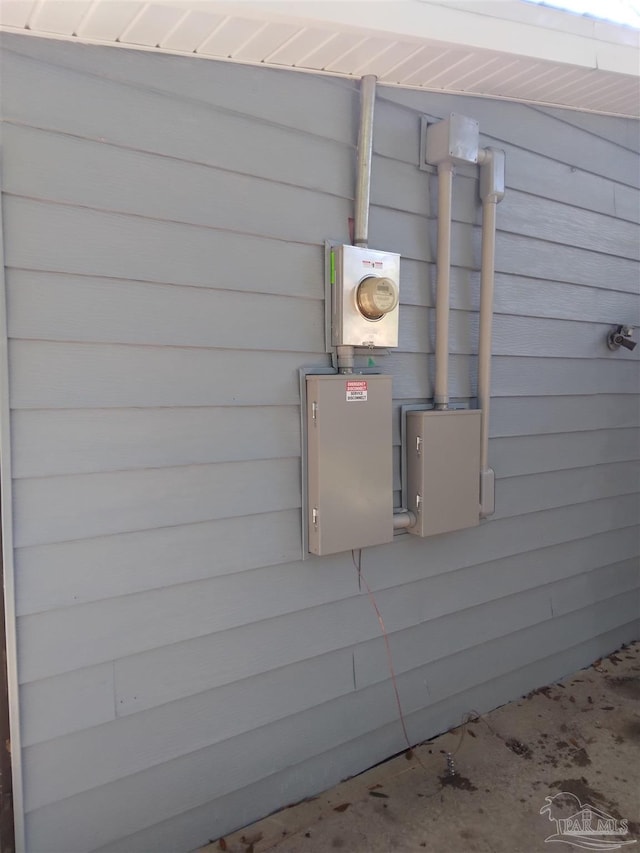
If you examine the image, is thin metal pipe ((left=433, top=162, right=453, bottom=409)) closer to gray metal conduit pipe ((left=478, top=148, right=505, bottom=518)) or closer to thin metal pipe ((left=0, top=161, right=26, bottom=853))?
gray metal conduit pipe ((left=478, top=148, right=505, bottom=518))

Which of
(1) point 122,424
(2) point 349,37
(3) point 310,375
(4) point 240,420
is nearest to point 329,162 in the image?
(2) point 349,37

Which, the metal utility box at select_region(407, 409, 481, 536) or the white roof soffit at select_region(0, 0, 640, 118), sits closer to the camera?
the white roof soffit at select_region(0, 0, 640, 118)

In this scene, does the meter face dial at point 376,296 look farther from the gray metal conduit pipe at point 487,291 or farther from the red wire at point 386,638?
the red wire at point 386,638

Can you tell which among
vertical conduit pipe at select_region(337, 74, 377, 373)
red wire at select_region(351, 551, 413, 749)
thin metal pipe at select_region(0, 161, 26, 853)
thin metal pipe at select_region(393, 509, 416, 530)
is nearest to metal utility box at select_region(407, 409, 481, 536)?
thin metal pipe at select_region(393, 509, 416, 530)

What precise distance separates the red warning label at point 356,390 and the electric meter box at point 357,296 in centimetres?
13

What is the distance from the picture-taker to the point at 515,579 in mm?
2943

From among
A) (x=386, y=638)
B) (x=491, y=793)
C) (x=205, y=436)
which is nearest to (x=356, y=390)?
(x=205, y=436)

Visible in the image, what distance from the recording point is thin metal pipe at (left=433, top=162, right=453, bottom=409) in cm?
243

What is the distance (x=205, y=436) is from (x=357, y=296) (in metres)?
0.71

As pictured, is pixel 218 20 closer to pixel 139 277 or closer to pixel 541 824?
pixel 139 277

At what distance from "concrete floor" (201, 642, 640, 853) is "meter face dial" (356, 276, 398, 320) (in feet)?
5.64

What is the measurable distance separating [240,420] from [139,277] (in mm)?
528

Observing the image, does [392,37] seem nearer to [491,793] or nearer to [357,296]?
[357,296]

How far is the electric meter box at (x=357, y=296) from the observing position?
2127 millimetres
